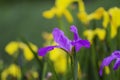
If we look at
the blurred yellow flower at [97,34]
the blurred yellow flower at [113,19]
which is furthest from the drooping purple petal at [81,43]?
the blurred yellow flower at [97,34]

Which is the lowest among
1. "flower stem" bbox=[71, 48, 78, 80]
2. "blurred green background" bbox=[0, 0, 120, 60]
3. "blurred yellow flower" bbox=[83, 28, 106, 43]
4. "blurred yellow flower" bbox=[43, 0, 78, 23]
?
"flower stem" bbox=[71, 48, 78, 80]

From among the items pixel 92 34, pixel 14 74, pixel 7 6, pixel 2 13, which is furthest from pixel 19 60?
pixel 7 6

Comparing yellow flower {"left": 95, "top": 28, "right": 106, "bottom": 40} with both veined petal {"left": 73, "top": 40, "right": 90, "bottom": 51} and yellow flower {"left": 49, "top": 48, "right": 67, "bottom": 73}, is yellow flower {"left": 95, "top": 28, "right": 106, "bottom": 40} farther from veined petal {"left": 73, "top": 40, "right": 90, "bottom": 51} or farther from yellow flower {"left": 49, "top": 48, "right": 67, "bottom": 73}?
veined petal {"left": 73, "top": 40, "right": 90, "bottom": 51}

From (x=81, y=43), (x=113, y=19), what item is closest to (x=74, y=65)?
(x=81, y=43)

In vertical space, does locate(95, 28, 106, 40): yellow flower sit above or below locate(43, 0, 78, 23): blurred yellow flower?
below

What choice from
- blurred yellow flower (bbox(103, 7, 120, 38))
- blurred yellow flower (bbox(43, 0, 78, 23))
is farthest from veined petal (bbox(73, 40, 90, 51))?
blurred yellow flower (bbox(43, 0, 78, 23))

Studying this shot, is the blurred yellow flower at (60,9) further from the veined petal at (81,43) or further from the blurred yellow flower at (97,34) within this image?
the veined petal at (81,43)

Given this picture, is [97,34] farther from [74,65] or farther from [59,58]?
[74,65]

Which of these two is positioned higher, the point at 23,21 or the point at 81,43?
the point at 23,21
